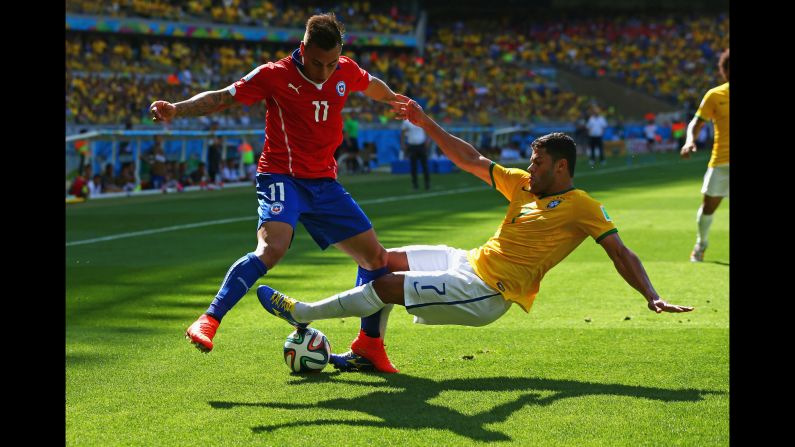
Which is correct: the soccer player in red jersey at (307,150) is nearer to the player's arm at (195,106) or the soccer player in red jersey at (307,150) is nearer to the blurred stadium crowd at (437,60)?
the player's arm at (195,106)

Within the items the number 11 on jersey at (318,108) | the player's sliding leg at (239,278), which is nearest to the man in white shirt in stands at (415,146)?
the number 11 on jersey at (318,108)

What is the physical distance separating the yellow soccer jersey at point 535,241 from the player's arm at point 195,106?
6.21 feet

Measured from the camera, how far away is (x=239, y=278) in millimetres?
6406

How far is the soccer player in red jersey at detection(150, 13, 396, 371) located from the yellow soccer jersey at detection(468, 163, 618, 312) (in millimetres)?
863

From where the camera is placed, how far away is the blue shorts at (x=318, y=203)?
6.90 m

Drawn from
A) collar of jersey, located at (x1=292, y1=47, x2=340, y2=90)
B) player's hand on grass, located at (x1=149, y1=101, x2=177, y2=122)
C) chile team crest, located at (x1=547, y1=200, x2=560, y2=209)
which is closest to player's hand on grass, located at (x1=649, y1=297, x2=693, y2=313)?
chile team crest, located at (x1=547, y1=200, x2=560, y2=209)

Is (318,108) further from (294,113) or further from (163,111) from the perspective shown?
(163,111)

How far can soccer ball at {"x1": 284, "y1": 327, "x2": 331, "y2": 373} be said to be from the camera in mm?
6570

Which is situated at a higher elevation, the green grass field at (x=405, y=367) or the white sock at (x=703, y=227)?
the white sock at (x=703, y=227)

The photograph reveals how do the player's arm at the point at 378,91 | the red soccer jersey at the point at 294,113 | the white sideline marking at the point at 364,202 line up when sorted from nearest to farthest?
the red soccer jersey at the point at 294,113 → the player's arm at the point at 378,91 → the white sideline marking at the point at 364,202
